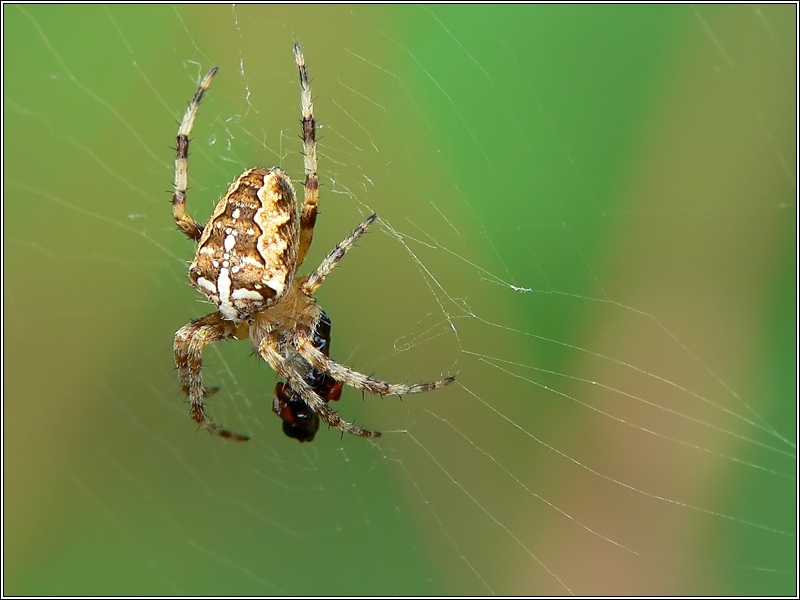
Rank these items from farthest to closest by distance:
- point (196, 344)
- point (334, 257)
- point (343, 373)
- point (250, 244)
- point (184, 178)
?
point (196, 344), point (184, 178), point (343, 373), point (334, 257), point (250, 244)

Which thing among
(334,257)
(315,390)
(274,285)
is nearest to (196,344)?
(315,390)

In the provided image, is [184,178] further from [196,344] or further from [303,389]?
[303,389]

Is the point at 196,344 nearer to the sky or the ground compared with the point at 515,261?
nearer to the ground

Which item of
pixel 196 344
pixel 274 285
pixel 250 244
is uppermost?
pixel 250 244

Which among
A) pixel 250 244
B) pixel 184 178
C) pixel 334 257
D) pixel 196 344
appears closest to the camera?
pixel 250 244

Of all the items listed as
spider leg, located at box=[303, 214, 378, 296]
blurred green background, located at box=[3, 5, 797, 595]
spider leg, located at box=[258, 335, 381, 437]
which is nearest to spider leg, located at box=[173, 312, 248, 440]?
spider leg, located at box=[258, 335, 381, 437]

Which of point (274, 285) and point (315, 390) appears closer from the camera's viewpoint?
point (274, 285)

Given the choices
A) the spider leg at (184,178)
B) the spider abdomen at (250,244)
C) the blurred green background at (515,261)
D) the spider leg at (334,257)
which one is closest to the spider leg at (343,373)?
the spider leg at (334,257)
